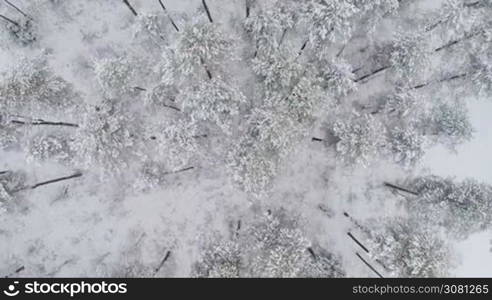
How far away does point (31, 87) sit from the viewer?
18.3 m

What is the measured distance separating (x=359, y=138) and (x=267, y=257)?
23.0ft

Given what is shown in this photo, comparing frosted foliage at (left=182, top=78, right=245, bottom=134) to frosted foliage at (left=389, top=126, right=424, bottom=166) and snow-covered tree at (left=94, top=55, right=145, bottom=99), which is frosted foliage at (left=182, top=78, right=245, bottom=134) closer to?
snow-covered tree at (left=94, top=55, right=145, bottom=99)

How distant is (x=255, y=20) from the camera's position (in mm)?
19500

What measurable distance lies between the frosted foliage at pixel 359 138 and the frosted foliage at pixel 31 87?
13.3 metres

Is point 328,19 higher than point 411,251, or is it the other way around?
point 328,19

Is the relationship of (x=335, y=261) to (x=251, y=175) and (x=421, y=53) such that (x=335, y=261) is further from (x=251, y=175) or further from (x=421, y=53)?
(x=421, y=53)

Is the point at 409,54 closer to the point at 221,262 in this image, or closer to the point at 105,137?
the point at 221,262

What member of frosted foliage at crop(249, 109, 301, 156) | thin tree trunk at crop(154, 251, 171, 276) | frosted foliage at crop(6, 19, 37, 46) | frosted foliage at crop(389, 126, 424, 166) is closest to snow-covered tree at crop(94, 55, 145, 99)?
frosted foliage at crop(6, 19, 37, 46)

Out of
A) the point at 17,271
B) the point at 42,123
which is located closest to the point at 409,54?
the point at 42,123

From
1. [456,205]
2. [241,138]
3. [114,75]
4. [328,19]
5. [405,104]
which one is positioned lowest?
[456,205]

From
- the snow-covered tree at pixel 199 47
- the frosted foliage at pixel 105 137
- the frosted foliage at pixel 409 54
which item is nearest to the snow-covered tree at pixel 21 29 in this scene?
the frosted foliage at pixel 105 137

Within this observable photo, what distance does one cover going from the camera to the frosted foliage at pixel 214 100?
18.4 metres

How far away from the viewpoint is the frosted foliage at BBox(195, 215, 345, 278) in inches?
727

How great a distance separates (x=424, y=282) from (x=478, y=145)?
873 cm
